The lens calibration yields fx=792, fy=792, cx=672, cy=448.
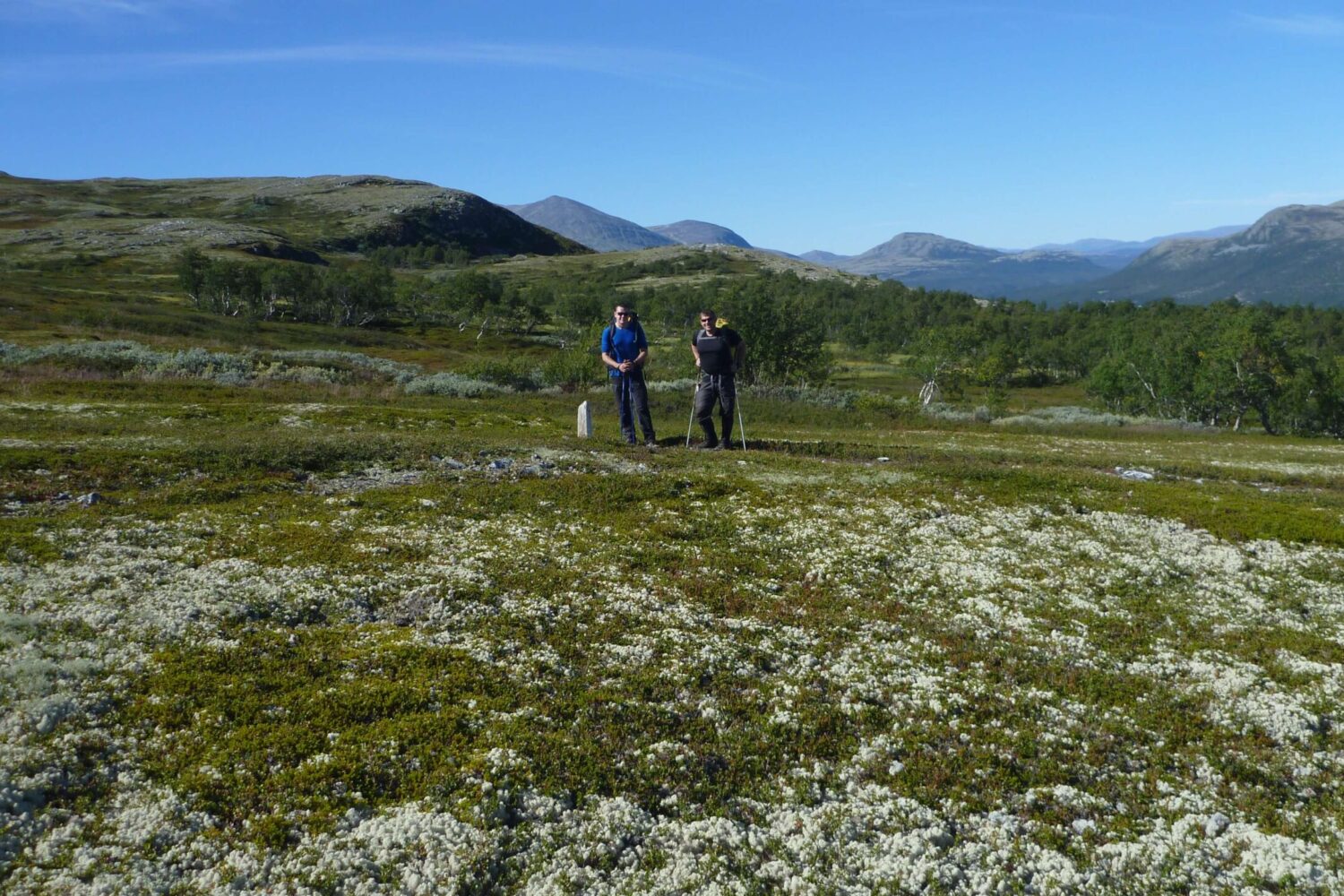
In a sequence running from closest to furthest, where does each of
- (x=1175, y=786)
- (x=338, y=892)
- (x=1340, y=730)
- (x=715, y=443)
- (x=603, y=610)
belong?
(x=338, y=892)
(x=1175, y=786)
(x=1340, y=730)
(x=603, y=610)
(x=715, y=443)

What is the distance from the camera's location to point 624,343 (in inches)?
1103

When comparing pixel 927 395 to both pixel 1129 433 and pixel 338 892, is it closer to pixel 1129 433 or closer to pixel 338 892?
pixel 1129 433

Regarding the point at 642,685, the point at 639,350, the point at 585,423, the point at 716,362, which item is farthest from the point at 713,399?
the point at 642,685

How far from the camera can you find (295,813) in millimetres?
8484

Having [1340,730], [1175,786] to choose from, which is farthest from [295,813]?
[1340,730]

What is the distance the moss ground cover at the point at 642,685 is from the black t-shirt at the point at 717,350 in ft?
21.9

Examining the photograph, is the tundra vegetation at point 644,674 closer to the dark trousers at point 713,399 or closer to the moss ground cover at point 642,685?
the moss ground cover at point 642,685

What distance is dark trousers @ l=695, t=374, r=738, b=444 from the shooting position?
94.1ft

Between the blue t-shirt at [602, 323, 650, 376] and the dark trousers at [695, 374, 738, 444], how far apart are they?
2626 millimetres

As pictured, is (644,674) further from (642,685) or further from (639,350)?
(639,350)

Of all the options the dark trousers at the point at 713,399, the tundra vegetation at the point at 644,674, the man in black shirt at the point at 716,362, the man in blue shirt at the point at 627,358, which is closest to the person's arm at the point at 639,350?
the man in blue shirt at the point at 627,358

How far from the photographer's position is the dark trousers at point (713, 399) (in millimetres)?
28688

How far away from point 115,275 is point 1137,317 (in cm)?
23277

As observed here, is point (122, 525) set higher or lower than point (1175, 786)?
higher
